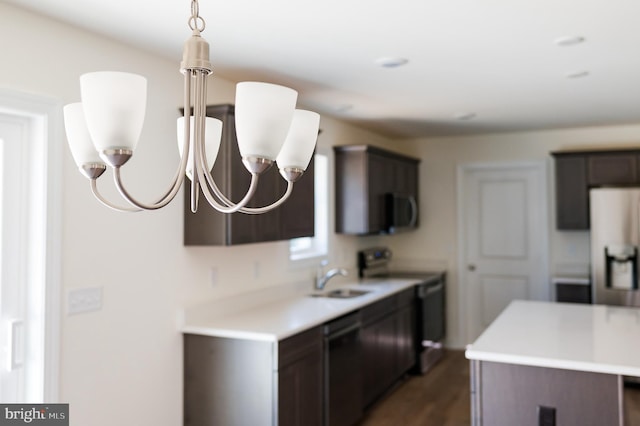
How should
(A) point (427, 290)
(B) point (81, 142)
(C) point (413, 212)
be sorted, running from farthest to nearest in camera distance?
(C) point (413, 212) → (A) point (427, 290) → (B) point (81, 142)

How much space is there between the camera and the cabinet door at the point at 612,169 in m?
5.26

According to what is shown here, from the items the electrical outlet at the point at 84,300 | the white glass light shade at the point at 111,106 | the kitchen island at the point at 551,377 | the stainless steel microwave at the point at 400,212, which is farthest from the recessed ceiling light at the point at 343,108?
the white glass light shade at the point at 111,106

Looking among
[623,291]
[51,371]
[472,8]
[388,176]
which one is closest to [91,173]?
[51,371]

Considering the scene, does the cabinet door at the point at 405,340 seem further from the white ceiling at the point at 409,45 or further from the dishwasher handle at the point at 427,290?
the white ceiling at the point at 409,45

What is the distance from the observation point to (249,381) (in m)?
2.99

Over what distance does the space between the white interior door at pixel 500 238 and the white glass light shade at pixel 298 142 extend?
504 centimetres

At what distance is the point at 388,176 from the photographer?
5.50m

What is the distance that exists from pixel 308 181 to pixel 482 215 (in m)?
2.99

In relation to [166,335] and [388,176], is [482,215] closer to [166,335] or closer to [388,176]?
[388,176]

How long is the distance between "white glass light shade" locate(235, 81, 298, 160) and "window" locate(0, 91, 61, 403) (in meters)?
1.53

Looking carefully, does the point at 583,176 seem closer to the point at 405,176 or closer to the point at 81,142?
the point at 405,176

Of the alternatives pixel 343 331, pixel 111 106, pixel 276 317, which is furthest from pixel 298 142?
pixel 343 331

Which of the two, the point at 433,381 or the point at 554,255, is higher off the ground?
the point at 554,255

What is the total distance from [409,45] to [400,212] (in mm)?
2887
